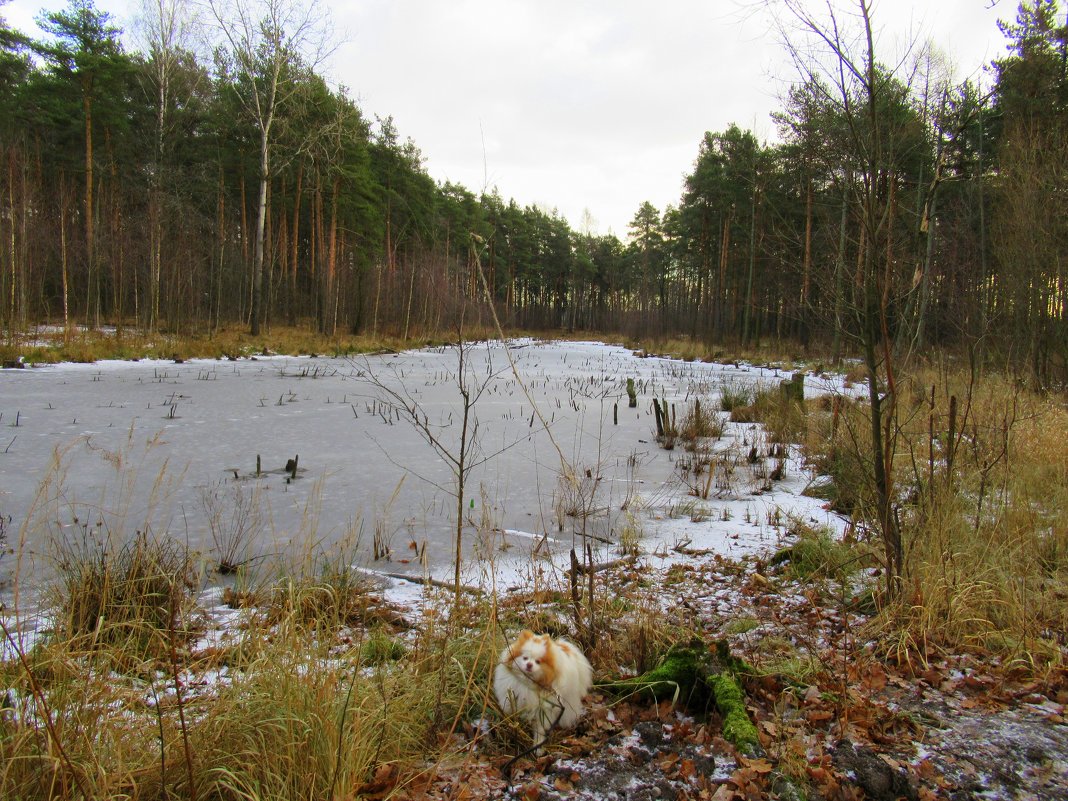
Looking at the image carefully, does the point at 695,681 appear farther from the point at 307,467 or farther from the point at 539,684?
the point at 307,467

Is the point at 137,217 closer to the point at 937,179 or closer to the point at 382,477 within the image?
the point at 382,477

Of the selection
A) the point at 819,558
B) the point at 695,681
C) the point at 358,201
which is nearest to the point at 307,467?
the point at 819,558

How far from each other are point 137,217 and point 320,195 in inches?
303

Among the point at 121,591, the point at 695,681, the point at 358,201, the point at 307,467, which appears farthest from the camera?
the point at 358,201

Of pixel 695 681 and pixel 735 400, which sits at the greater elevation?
pixel 735 400

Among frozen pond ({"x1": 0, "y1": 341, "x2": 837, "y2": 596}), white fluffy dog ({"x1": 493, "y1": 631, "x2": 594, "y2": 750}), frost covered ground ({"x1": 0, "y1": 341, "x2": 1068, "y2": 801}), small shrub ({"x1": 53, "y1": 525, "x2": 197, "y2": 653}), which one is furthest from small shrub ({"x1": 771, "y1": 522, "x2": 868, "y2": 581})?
small shrub ({"x1": 53, "y1": 525, "x2": 197, "y2": 653})

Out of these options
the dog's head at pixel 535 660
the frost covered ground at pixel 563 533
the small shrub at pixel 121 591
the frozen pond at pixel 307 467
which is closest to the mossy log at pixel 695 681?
the frost covered ground at pixel 563 533

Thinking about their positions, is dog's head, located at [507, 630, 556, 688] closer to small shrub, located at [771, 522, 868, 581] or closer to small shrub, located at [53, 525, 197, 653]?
small shrub, located at [53, 525, 197, 653]

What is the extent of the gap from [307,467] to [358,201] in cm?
2506

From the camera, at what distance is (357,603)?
322 cm

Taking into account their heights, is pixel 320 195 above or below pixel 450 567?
above

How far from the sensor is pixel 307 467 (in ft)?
21.0

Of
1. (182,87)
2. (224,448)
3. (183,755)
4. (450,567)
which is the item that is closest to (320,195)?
(182,87)

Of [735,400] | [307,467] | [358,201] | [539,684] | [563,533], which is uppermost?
[358,201]
